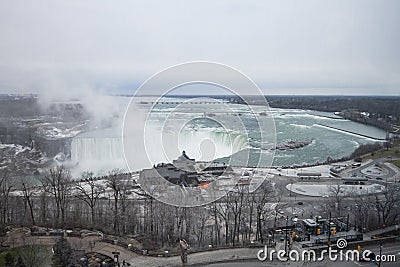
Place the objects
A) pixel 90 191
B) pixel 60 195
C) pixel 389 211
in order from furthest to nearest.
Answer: pixel 90 191 < pixel 60 195 < pixel 389 211

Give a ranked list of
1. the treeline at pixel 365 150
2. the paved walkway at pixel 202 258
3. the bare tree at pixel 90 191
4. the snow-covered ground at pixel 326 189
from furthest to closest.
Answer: the treeline at pixel 365 150 → the snow-covered ground at pixel 326 189 → the bare tree at pixel 90 191 → the paved walkway at pixel 202 258

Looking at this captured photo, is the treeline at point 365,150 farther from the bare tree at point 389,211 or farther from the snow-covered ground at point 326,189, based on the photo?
the bare tree at point 389,211

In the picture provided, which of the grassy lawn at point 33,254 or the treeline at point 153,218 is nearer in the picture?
the grassy lawn at point 33,254

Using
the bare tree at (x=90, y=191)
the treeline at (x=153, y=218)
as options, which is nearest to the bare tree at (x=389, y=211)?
the treeline at (x=153, y=218)

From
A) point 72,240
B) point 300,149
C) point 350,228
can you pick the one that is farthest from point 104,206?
point 300,149

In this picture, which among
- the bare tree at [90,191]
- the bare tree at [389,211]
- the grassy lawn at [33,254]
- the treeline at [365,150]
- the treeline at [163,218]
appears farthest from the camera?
the treeline at [365,150]

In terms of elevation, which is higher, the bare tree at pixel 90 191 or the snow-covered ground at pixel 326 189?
the bare tree at pixel 90 191

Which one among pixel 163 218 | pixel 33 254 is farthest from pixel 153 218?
pixel 33 254

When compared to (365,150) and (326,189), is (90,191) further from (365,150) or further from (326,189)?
(365,150)
